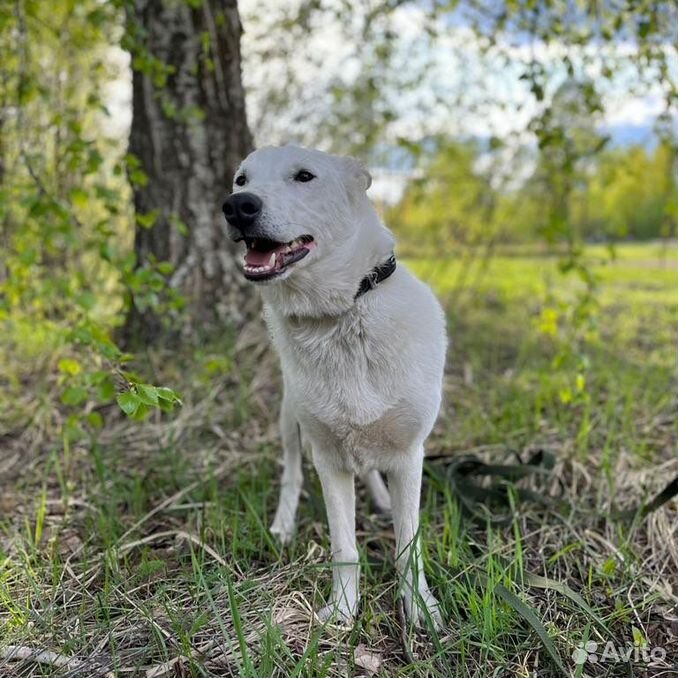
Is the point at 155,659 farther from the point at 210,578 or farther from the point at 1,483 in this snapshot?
the point at 1,483

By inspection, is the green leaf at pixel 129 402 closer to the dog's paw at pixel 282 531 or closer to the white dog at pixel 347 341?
the white dog at pixel 347 341

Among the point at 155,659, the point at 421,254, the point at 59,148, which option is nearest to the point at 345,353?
the point at 155,659

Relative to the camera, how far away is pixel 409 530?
2.03 m

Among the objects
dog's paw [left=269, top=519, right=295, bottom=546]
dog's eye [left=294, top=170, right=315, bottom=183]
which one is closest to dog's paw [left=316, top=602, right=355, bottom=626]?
dog's paw [left=269, top=519, right=295, bottom=546]

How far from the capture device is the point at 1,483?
2855 mm

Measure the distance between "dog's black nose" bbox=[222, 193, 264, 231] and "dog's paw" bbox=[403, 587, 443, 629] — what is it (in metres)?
1.16

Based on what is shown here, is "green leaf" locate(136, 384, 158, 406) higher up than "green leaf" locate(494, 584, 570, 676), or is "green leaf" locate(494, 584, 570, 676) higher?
"green leaf" locate(136, 384, 158, 406)

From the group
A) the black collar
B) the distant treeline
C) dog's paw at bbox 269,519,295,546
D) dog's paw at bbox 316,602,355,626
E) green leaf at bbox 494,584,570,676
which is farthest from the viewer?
the distant treeline

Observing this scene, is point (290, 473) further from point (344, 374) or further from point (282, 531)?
point (344, 374)

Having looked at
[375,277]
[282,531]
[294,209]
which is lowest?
[282,531]

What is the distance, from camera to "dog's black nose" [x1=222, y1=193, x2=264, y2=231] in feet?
5.57

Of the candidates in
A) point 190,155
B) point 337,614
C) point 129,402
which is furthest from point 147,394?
point 190,155

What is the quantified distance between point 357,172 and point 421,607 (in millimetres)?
1287

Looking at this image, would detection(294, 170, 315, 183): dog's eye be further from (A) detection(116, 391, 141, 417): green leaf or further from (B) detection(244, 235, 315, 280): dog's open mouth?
(A) detection(116, 391, 141, 417): green leaf
